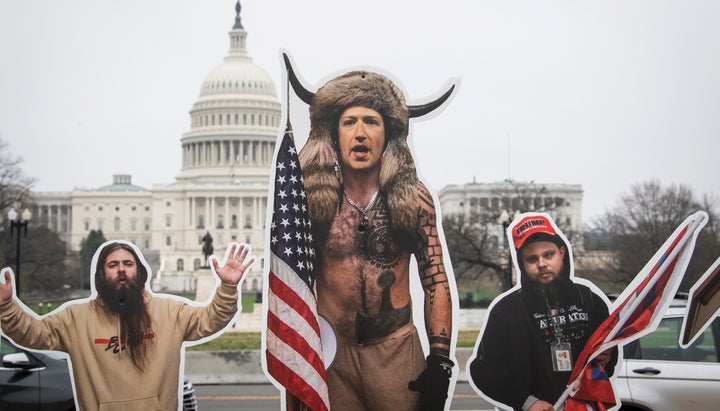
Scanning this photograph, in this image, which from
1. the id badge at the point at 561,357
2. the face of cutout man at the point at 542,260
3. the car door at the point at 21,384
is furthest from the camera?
the car door at the point at 21,384

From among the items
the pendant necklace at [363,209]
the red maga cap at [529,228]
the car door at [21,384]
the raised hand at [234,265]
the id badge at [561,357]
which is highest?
the pendant necklace at [363,209]

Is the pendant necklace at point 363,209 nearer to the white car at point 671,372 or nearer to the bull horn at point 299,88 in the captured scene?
the bull horn at point 299,88

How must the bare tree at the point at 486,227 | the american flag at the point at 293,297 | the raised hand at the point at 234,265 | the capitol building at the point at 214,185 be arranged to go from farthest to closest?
the capitol building at the point at 214,185
the bare tree at the point at 486,227
the raised hand at the point at 234,265
the american flag at the point at 293,297

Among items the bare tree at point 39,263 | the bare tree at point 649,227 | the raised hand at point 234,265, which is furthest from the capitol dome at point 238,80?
the raised hand at point 234,265

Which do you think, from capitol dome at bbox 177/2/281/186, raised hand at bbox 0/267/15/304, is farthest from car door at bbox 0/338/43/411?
capitol dome at bbox 177/2/281/186

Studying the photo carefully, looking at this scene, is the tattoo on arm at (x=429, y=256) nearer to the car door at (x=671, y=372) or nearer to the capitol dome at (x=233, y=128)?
the car door at (x=671, y=372)

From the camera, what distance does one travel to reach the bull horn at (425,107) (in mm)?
7465

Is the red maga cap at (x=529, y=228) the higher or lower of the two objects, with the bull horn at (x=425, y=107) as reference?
lower

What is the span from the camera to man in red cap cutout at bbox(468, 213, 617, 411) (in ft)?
24.6

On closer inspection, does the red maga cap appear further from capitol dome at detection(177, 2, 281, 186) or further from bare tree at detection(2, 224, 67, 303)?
capitol dome at detection(177, 2, 281, 186)

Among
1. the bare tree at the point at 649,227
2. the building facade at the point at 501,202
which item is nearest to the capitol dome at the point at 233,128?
the building facade at the point at 501,202

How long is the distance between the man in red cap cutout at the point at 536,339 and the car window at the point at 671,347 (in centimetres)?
162

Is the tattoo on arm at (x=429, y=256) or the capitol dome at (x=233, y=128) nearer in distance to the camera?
the tattoo on arm at (x=429, y=256)

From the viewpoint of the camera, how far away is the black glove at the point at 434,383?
7258 mm
